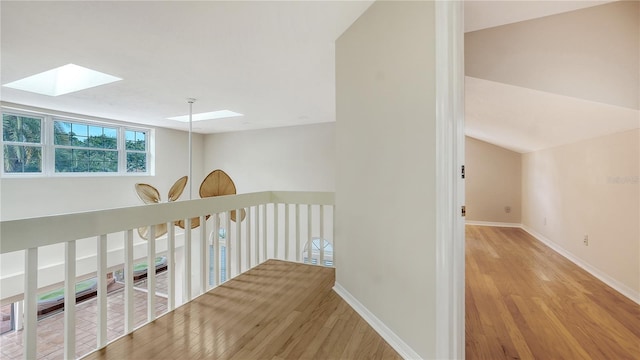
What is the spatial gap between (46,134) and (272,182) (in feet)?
14.0

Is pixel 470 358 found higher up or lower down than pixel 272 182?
lower down

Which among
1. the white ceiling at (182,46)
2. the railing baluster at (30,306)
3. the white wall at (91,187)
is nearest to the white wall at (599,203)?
the white ceiling at (182,46)

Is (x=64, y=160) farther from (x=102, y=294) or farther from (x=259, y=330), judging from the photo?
(x=259, y=330)

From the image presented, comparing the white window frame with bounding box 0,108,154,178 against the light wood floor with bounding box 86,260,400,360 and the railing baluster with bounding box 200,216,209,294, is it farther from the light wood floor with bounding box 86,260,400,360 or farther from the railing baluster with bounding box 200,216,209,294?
the light wood floor with bounding box 86,260,400,360

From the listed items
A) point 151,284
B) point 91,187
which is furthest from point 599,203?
point 91,187

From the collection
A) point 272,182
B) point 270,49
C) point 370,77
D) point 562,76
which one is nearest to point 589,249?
point 562,76

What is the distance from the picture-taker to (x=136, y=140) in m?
6.00

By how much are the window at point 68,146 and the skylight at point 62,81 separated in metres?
1.56

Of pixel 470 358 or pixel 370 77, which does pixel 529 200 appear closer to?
pixel 470 358

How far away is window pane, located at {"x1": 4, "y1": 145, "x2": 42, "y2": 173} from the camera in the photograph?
412 cm

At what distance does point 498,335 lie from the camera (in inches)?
68.0

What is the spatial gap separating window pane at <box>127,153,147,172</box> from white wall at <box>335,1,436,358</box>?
5.86m

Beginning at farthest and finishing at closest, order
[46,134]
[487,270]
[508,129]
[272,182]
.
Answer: [272,182] < [46,134] < [508,129] < [487,270]

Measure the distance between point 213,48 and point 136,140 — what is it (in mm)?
5057
